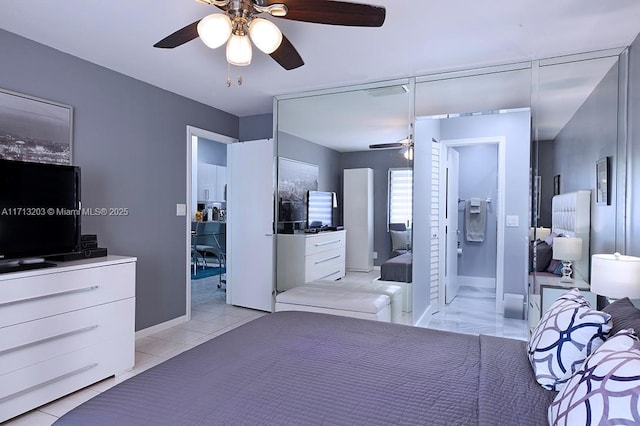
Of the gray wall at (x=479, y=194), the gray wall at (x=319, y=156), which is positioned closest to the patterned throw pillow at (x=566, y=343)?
the gray wall at (x=319, y=156)

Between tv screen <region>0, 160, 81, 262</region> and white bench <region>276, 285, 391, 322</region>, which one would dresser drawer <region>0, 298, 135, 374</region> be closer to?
tv screen <region>0, 160, 81, 262</region>

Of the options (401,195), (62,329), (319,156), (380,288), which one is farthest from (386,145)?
(62,329)

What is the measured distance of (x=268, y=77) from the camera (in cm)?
333

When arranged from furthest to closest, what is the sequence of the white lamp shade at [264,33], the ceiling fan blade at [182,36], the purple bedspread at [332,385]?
1. the ceiling fan blade at [182,36]
2. the white lamp shade at [264,33]
3. the purple bedspread at [332,385]

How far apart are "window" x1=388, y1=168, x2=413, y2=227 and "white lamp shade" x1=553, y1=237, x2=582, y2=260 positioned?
121cm

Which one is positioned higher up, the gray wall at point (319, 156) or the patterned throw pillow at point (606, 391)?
the gray wall at point (319, 156)

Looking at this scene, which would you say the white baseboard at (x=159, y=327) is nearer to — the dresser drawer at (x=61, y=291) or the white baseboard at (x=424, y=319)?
the dresser drawer at (x=61, y=291)

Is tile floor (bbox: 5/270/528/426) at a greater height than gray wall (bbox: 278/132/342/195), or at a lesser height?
lesser

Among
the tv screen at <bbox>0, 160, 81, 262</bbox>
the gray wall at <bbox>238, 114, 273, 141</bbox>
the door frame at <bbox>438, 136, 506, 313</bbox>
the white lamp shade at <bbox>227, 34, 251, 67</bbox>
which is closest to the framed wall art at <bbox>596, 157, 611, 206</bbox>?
the door frame at <bbox>438, 136, 506, 313</bbox>

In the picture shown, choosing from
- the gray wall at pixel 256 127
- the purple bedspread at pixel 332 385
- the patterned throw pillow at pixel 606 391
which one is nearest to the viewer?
the patterned throw pillow at pixel 606 391

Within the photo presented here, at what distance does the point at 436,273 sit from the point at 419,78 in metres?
2.13

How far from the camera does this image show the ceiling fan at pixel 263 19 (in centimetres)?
164

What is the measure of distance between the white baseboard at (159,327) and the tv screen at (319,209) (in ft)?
5.59

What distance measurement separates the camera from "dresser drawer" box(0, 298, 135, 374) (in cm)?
202
